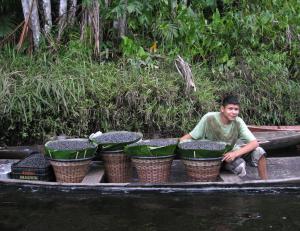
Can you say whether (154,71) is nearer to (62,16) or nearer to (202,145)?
(62,16)

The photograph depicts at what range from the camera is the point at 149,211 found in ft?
16.5

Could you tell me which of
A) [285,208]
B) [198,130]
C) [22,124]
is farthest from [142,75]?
[285,208]

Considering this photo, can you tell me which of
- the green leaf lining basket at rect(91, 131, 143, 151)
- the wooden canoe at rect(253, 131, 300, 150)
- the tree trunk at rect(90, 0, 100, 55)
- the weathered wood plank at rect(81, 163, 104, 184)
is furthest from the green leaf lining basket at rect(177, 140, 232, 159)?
the tree trunk at rect(90, 0, 100, 55)

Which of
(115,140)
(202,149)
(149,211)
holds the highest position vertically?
(115,140)

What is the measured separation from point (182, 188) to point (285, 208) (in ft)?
3.33

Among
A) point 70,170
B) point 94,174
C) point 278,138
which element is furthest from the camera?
point 278,138

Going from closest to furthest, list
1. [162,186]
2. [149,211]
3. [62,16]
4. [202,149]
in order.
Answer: [149,211] < [202,149] < [162,186] < [62,16]

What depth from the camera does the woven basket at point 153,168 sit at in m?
5.28

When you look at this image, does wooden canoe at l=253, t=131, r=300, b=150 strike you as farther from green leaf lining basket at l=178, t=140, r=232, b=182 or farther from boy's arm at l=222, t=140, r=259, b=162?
green leaf lining basket at l=178, t=140, r=232, b=182

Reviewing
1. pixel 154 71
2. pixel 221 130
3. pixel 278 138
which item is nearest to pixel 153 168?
pixel 221 130

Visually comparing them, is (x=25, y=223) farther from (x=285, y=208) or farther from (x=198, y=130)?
(x=285, y=208)

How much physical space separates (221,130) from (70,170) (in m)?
1.63

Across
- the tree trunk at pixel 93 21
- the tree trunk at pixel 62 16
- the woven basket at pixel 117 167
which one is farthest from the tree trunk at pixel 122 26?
the woven basket at pixel 117 167

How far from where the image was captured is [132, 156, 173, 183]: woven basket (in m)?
5.28
